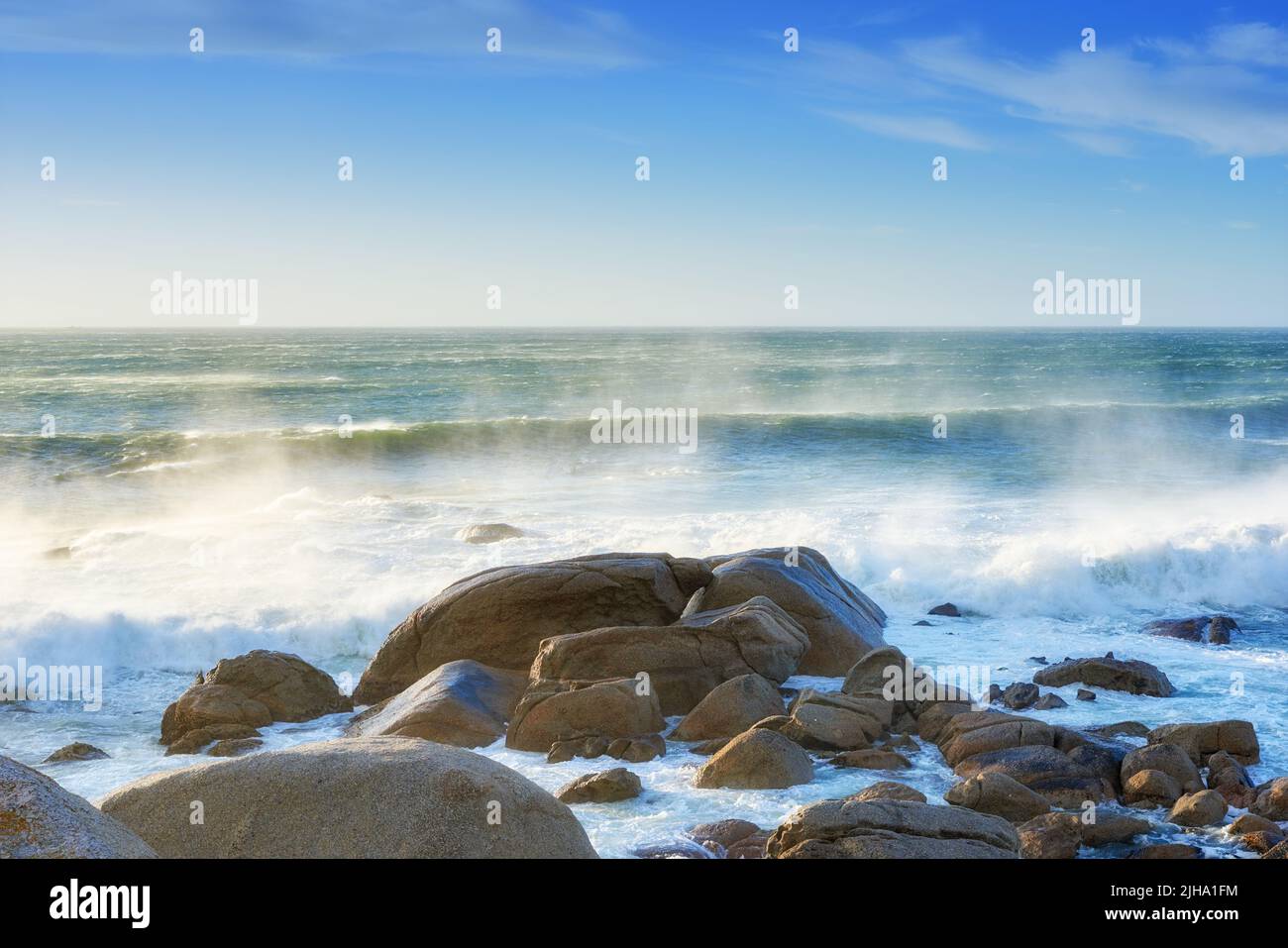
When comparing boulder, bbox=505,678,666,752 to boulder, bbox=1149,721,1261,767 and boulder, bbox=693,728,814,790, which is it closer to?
boulder, bbox=693,728,814,790

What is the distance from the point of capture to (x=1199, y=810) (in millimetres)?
9172

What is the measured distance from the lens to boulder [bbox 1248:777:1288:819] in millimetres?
9164

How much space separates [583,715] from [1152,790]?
5183 millimetres

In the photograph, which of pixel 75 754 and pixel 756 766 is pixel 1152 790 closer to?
pixel 756 766

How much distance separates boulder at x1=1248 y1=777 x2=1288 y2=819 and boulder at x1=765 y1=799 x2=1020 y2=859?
2.76m

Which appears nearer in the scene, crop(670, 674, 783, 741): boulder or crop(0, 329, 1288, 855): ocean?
crop(670, 674, 783, 741): boulder

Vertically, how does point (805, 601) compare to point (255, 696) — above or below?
above

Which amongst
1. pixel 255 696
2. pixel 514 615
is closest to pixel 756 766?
pixel 514 615

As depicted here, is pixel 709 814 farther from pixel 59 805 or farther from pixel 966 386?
pixel 966 386

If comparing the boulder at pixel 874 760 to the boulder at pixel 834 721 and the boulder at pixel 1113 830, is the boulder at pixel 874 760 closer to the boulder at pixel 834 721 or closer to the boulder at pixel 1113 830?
the boulder at pixel 834 721

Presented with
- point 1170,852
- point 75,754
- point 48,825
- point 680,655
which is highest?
point 48,825

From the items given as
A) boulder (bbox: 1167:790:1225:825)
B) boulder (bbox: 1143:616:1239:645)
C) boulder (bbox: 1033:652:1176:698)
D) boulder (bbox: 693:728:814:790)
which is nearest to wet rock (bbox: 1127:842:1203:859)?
boulder (bbox: 1167:790:1225:825)

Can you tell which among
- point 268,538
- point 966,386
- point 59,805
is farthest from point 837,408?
point 59,805
